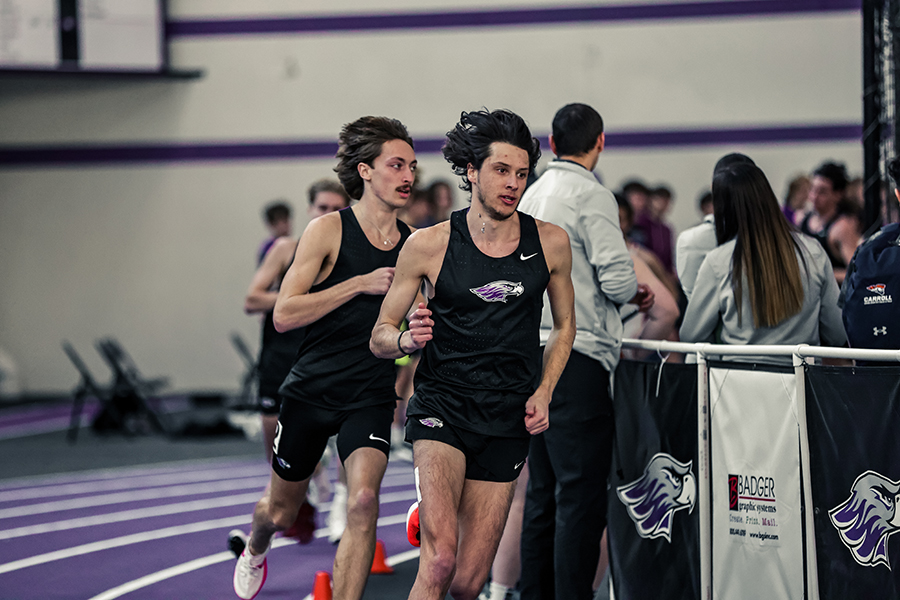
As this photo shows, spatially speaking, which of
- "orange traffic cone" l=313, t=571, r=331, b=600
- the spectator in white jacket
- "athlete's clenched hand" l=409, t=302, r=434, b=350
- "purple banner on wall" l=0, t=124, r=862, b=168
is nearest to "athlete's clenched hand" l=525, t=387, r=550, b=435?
"athlete's clenched hand" l=409, t=302, r=434, b=350

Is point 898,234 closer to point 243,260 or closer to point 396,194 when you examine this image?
point 396,194

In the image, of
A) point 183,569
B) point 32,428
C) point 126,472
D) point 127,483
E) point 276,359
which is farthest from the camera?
point 32,428

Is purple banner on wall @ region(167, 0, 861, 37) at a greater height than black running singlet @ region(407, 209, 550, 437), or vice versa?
purple banner on wall @ region(167, 0, 861, 37)

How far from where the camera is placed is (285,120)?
1304 centimetres

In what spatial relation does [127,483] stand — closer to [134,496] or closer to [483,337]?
[134,496]

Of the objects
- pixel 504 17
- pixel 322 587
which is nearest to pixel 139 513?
pixel 322 587

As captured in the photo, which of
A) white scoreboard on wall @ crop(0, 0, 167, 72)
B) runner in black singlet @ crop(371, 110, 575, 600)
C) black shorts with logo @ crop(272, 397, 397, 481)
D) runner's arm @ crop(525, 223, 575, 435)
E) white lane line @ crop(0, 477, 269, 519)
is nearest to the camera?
runner in black singlet @ crop(371, 110, 575, 600)

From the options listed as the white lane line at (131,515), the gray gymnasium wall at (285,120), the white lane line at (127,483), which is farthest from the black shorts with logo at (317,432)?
the gray gymnasium wall at (285,120)

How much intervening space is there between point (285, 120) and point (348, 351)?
9467 mm

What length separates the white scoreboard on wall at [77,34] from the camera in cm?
1170

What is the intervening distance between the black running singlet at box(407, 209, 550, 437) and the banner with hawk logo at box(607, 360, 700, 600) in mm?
758

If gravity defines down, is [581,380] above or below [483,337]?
below

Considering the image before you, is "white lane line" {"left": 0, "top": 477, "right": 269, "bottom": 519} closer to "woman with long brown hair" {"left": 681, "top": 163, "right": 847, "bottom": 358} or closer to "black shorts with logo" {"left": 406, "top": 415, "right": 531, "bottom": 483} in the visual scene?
"black shorts with logo" {"left": 406, "top": 415, "right": 531, "bottom": 483}

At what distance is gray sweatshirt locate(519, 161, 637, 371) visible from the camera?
404 cm
